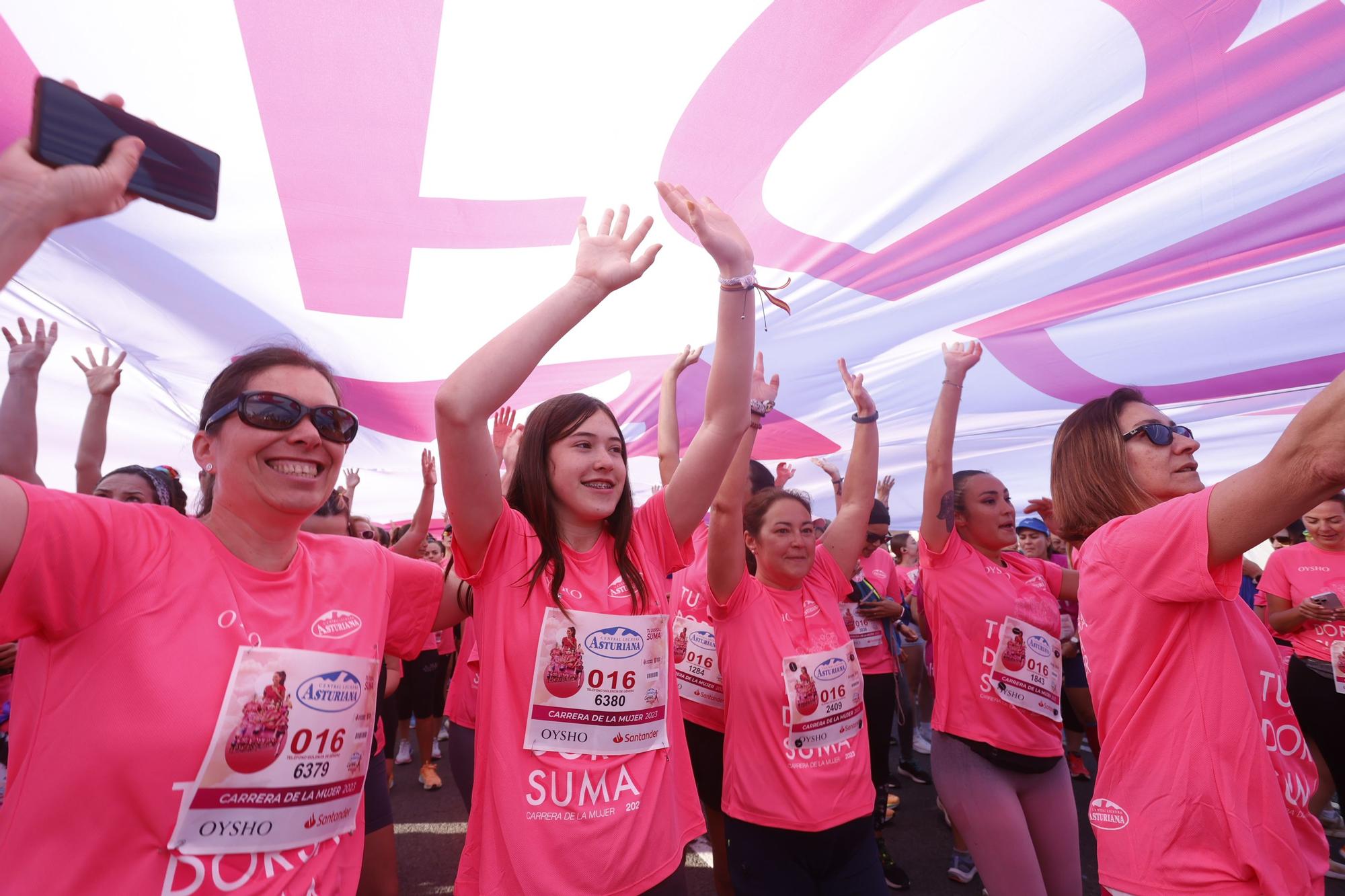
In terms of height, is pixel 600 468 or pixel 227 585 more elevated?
pixel 600 468

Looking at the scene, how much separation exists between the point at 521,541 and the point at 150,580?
794mm

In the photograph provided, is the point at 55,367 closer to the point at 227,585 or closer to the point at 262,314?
the point at 262,314

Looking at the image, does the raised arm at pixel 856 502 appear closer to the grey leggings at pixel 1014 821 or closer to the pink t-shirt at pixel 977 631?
the pink t-shirt at pixel 977 631

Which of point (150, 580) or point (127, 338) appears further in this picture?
point (127, 338)

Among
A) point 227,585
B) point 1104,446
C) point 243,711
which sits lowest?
point 243,711

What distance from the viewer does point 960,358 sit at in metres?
2.96

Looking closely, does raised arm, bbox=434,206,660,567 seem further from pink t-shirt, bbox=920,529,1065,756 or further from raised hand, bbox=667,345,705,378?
pink t-shirt, bbox=920,529,1065,756

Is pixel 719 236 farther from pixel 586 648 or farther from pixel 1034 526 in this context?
pixel 1034 526

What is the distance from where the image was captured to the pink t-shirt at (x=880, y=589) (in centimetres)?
464

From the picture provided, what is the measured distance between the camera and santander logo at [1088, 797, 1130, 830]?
1.67 m

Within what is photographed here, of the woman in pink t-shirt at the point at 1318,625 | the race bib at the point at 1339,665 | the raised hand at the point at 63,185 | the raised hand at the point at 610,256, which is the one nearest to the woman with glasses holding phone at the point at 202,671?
the raised hand at the point at 63,185

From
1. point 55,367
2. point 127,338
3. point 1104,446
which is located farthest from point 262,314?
point 1104,446

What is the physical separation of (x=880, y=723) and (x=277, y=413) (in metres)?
3.94

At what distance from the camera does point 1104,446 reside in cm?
197
